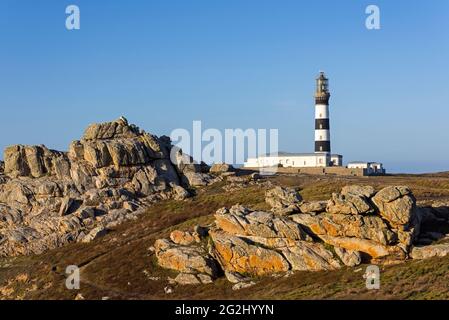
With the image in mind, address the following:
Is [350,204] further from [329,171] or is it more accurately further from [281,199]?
[329,171]

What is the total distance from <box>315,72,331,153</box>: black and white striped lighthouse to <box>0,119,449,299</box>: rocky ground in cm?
4391

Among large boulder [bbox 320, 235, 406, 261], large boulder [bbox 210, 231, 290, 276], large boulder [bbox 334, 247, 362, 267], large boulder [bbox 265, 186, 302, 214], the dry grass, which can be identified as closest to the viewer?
the dry grass

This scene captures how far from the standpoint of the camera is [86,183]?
295 ft

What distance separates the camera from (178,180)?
9819 centimetres

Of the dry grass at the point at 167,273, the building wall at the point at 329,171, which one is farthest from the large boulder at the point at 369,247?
the building wall at the point at 329,171

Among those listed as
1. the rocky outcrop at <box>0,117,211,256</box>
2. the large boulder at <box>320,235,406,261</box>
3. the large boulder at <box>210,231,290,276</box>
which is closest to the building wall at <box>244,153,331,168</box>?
the rocky outcrop at <box>0,117,211,256</box>

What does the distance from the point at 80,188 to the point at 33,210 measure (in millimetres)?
7171

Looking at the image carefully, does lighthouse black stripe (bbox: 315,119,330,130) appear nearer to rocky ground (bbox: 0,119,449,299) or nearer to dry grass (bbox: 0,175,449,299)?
rocky ground (bbox: 0,119,449,299)

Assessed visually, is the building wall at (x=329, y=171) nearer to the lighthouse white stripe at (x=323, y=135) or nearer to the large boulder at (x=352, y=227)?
the lighthouse white stripe at (x=323, y=135)

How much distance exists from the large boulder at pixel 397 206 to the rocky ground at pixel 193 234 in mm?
112

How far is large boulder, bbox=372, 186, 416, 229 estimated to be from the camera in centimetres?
5894

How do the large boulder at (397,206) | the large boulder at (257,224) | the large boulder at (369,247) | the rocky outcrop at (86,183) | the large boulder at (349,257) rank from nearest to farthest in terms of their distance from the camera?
the large boulder at (349,257) < the large boulder at (369,247) < the large boulder at (397,206) < the large boulder at (257,224) < the rocky outcrop at (86,183)

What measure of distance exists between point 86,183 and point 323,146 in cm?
6474

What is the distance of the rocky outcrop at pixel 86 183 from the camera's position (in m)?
79.6
